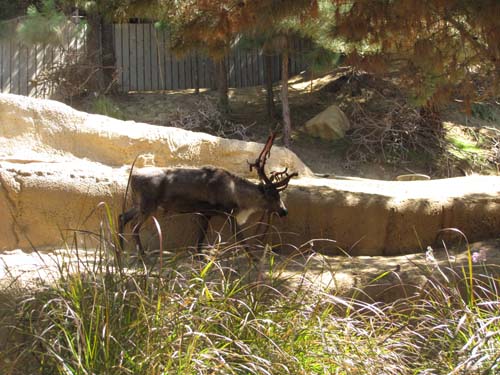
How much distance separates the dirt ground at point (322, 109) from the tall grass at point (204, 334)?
10.4 meters

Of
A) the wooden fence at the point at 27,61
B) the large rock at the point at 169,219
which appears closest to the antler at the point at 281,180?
the large rock at the point at 169,219

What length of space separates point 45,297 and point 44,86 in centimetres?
1237

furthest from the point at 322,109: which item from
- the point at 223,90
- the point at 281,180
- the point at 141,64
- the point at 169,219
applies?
the point at 169,219

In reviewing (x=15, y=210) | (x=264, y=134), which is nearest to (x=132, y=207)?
(x=15, y=210)

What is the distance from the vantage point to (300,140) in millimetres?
16234

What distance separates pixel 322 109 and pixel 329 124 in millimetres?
1290

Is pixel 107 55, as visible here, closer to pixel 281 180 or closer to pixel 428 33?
pixel 281 180

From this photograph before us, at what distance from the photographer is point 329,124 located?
1617cm

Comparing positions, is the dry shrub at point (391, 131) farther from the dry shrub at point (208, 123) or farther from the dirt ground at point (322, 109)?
the dry shrub at point (208, 123)

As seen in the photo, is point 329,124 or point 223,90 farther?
point 223,90

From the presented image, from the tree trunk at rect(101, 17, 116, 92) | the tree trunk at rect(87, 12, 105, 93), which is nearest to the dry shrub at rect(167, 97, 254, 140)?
the tree trunk at rect(87, 12, 105, 93)

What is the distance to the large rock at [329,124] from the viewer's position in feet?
53.2

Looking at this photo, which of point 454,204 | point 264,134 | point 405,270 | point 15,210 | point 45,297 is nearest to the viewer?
point 45,297

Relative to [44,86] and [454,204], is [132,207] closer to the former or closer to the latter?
[454,204]
